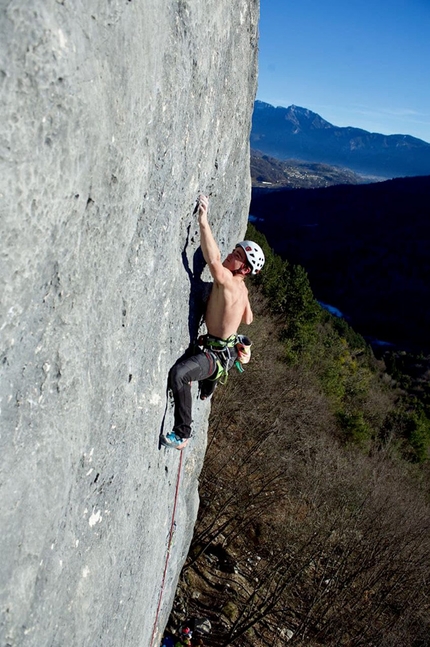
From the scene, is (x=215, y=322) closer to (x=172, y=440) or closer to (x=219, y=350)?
(x=219, y=350)

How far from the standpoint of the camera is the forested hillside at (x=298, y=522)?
12.9 m

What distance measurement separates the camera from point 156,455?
4.55 metres

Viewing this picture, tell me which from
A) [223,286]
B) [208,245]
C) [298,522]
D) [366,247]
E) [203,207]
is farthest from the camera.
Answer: [366,247]

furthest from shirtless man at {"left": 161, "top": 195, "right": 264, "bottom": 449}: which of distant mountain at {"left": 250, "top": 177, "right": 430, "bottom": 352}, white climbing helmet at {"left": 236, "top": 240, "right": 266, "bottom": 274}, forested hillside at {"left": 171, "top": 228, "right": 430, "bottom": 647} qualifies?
distant mountain at {"left": 250, "top": 177, "right": 430, "bottom": 352}

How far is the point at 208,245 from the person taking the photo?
4309 mm

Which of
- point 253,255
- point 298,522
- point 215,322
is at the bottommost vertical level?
point 298,522

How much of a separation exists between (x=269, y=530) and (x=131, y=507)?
599 inches

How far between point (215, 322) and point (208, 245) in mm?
876

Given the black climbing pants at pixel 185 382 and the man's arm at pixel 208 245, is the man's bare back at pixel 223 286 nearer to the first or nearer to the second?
the man's arm at pixel 208 245

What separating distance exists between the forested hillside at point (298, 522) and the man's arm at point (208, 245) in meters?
10.8

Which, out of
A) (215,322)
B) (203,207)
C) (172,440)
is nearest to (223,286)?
(215,322)

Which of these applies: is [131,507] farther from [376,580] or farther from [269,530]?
[269,530]

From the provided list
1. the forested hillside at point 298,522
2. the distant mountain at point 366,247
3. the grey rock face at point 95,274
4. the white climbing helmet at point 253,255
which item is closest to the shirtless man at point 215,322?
the white climbing helmet at point 253,255

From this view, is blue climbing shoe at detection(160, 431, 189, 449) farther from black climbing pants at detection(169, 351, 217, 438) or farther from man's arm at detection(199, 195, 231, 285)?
man's arm at detection(199, 195, 231, 285)
